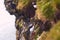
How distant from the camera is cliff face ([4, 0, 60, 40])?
8.23 m

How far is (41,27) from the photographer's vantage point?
30.9 ft

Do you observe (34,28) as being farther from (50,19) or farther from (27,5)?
(50,19)

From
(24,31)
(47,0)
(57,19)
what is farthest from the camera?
(24,31)

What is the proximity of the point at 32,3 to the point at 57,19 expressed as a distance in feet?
10.3

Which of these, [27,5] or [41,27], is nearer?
[41,27]

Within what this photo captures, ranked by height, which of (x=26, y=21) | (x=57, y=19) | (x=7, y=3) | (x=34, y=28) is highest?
(x=7, y=3)

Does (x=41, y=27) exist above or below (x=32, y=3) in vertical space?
below

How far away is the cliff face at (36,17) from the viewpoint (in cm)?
823

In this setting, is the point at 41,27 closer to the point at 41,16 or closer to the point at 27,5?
the point at 41,16

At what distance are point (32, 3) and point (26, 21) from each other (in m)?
1.18

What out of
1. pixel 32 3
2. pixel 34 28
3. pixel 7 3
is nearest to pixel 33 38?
pixel 34 28

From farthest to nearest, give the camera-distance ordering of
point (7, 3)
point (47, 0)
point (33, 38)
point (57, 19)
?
1. point (7, 3)
2. point (33, 38)
3. point (47, 0)
4. point (57, 19)

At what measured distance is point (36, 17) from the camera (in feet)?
32.5

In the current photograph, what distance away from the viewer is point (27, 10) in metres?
11.6
